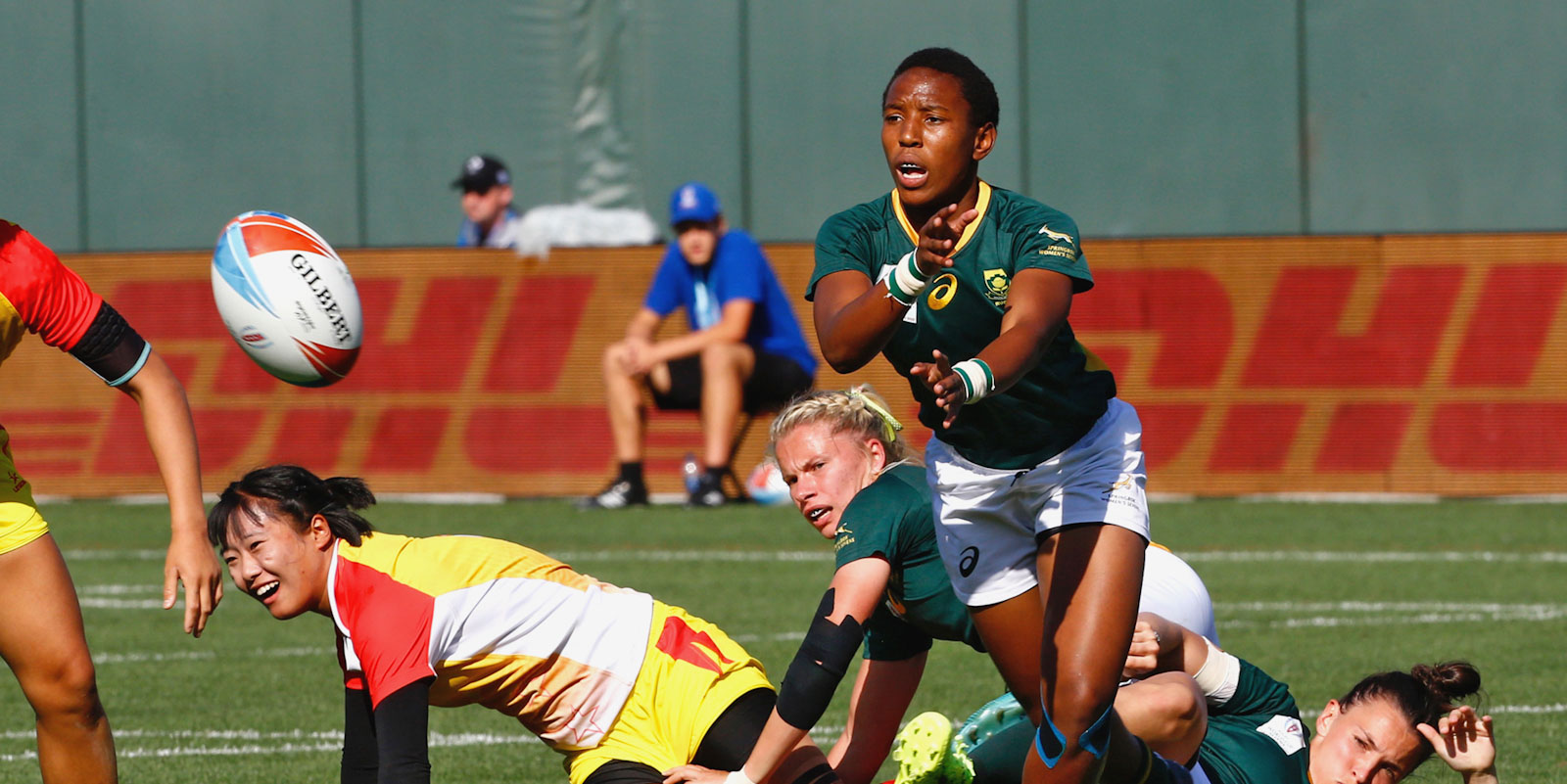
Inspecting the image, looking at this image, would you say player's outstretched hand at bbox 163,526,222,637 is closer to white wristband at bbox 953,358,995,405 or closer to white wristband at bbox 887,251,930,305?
white wristband at bbox 887,251,930,305

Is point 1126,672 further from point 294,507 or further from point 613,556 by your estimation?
point 613,556

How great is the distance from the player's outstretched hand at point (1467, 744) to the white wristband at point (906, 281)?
1.86 metres

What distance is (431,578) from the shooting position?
4.47 metres

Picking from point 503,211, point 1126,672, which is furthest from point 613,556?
point 1126,672

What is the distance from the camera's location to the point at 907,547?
4887 mm

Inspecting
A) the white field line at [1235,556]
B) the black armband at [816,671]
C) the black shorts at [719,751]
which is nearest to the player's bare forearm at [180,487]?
the black shorts at [719,751]

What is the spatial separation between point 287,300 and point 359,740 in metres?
2.31

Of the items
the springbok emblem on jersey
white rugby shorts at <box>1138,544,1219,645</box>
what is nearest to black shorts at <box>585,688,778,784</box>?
white rugby shorts at <box>1138,544,1219,645</box>

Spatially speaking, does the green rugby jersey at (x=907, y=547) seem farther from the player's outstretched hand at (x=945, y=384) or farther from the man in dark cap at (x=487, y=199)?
the man in dark cap at (x=487, y=199)

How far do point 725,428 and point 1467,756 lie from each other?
8090 millimetres

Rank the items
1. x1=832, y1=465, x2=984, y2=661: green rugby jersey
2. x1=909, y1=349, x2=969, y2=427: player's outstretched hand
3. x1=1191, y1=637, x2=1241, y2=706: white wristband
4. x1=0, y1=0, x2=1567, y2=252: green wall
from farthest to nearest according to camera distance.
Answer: x1=0, y1=0, x2=1567, y2=252: green wall, x1=1191, y1=637, x2=1241, y2=706: white wristband, x1=832, y1=465, x2=984, y2=661: green rugby jersey, x1=909, y1=349, x2=969, y2=427: player's outstretched hand

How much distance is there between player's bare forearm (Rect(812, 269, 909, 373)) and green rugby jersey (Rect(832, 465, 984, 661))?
72 cm

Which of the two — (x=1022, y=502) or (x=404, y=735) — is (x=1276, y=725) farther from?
(x=404, y=735)

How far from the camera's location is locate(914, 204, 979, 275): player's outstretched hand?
3.73 m
